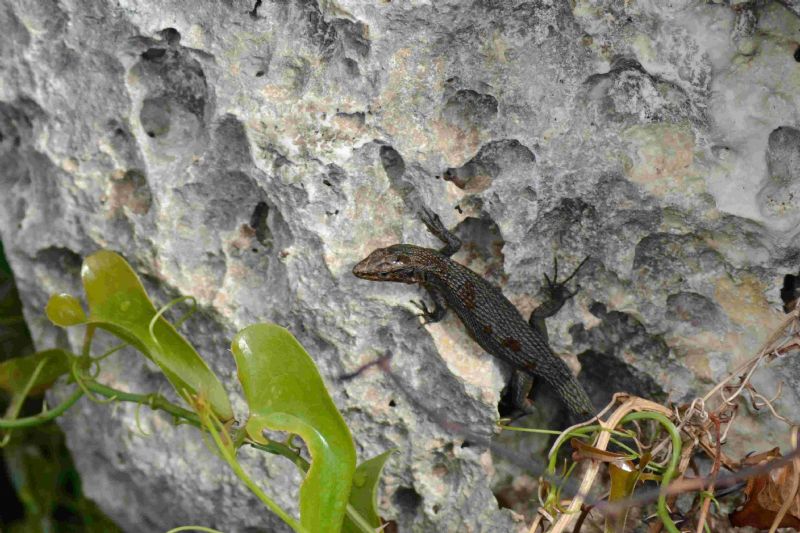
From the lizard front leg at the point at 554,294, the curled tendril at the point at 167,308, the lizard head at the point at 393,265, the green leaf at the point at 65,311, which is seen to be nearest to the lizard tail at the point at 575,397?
the lizard front leg at the point at 554,294

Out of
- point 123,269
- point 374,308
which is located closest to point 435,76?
point 374,308

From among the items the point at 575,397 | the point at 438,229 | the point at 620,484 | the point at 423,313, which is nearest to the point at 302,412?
the point at 423,313

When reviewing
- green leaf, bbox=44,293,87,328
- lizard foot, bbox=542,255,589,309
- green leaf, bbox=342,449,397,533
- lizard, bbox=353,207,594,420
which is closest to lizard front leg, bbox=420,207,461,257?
lizard, bbox=353,207,594,420

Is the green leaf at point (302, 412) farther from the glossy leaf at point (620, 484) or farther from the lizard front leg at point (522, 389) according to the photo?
the lizard front leg at point (522, 389)

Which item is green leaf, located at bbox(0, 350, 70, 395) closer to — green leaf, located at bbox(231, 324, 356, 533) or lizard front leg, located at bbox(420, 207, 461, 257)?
green leaf, located at bbox(231, 324, 356, 533)

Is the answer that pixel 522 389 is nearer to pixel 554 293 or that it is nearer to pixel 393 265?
pixel 554 293

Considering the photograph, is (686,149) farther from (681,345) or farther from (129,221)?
(129,221)

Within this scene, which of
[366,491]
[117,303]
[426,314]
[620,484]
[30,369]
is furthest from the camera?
[30,369]
